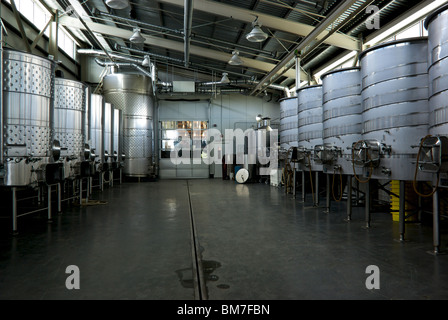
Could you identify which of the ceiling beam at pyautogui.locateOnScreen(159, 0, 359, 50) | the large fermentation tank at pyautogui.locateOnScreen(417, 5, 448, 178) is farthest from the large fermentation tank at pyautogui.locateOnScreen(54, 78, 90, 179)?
the large fermentation tank at pyautogui.locateOnScreen(417, 5, 448, 178)

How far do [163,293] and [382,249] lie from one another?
2.57 meters

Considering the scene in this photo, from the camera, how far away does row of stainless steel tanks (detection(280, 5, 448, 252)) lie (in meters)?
3.17

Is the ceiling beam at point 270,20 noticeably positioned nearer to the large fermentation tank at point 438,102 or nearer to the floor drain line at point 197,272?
the large fermentation tank at point 438,102

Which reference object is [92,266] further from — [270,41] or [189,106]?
[189,106]

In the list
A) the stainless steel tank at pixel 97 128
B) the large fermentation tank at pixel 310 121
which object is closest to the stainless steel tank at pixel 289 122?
the large fermentation tank at pixel 310 121

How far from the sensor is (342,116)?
530 centimetres

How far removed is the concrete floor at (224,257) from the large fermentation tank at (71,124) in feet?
4.33

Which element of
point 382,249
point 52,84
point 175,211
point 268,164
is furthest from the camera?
point 268,164

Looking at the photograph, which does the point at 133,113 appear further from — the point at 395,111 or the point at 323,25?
the point at 395,111

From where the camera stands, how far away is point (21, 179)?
4234 millimetres

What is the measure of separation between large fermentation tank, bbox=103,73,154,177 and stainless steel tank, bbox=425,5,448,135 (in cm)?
1189

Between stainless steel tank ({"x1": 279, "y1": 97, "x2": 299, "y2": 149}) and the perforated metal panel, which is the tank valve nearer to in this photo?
stainless steel tank ({"x1": 279, "y1": 97, "x2": 299, "y2": 149})

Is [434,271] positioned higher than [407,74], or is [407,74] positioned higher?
[407,74]
